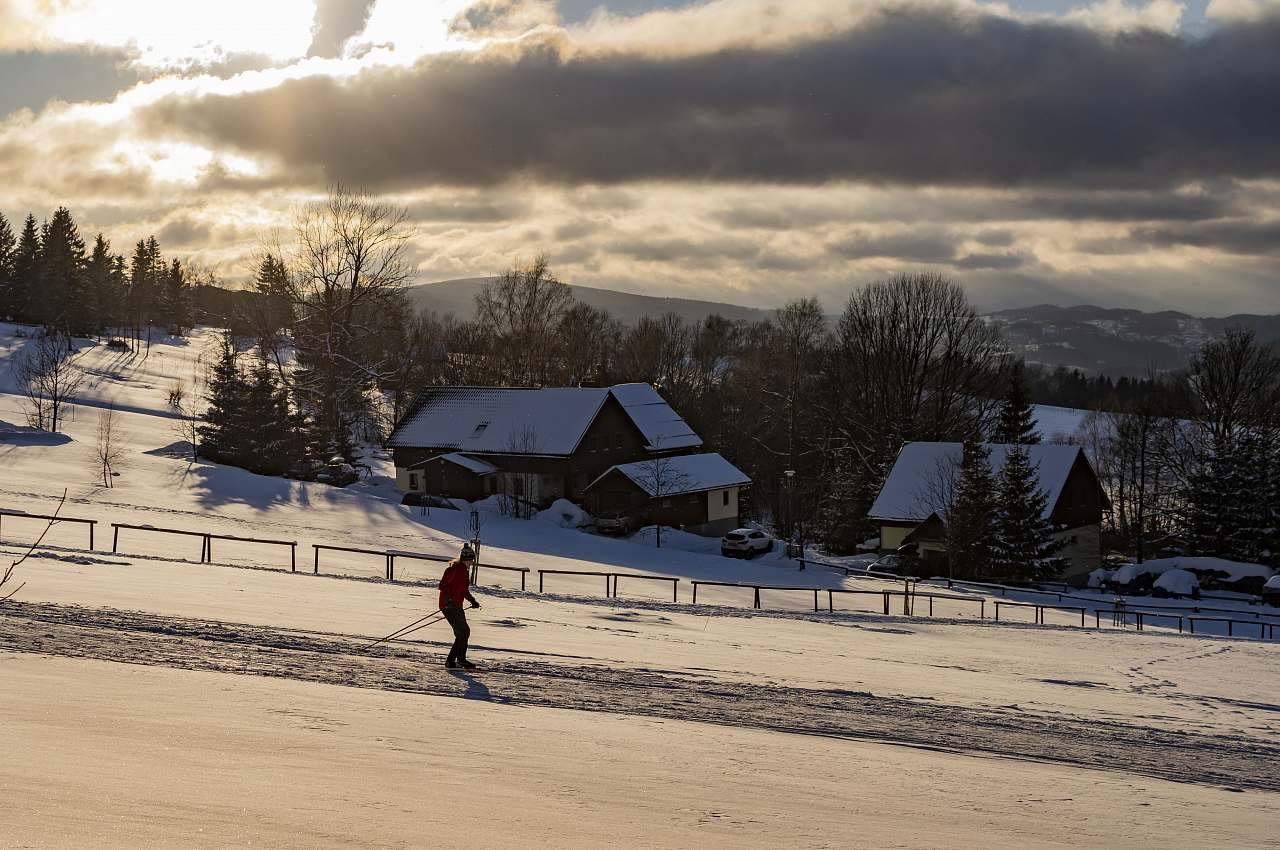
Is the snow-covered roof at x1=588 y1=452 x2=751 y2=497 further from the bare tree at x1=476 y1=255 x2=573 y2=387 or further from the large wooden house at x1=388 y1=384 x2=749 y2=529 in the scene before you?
the bare tree at x1=476 y1=255 x2=573 y2=387

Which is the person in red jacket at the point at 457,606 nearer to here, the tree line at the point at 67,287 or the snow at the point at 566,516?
the snow at the point at 566,516

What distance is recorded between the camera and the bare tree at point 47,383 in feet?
190

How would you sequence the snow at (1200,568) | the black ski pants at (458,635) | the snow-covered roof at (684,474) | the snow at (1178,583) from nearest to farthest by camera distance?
the black ski pants at (458,635) < the snow at (1178,583) < the snow at (1200,568) < the snow-covered roof at (684,474)

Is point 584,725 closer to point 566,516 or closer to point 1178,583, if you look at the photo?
point 1178,583

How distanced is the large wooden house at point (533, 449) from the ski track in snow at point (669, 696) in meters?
39.5

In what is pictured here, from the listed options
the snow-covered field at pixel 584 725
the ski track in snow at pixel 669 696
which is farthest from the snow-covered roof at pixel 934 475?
the ski track in snow at pixel 669 696

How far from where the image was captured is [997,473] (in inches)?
1991

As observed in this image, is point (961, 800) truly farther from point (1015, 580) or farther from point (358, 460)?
point (358, 460)

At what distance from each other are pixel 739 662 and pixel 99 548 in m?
18.8

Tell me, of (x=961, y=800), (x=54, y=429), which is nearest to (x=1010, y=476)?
(x=961, y=800)

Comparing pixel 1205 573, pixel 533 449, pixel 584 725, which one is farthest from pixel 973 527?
pixel 584 725

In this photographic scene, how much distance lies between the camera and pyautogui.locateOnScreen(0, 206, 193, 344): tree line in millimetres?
109062

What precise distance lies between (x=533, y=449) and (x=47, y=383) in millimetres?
32735

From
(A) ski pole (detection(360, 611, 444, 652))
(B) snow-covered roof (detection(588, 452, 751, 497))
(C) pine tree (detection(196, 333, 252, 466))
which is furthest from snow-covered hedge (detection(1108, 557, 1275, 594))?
(C) pine tree (detection(196, 333, 252, 466))
